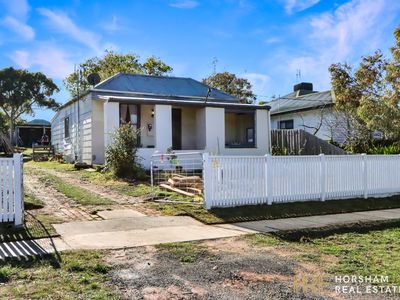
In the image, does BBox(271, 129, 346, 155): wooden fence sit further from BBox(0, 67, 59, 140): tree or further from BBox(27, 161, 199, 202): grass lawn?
BBox(0, 67, 59, 140): tree

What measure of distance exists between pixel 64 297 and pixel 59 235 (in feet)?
9.76

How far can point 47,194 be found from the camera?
1168cm

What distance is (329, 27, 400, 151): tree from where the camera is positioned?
18.4m

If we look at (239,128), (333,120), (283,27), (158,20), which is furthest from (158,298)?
(333,120)

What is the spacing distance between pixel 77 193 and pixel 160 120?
6832 millimetres

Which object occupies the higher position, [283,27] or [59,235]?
[283,27]

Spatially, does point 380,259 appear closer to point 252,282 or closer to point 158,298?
point 252,282

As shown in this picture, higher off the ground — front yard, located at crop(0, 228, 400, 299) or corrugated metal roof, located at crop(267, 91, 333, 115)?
corrugated metal roof, located at crop(267, 91, 333, 115)

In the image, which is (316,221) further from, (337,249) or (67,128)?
(67,128)

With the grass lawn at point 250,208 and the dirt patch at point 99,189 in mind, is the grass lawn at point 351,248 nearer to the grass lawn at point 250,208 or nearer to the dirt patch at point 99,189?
the grass lawn at point 250,208

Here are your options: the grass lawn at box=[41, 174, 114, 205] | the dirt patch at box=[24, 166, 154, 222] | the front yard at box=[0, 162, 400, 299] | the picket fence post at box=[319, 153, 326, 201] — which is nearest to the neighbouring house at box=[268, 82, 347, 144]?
the picket fence post at box=[319, 153, 326, 201]

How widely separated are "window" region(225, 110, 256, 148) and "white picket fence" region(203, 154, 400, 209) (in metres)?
8.49

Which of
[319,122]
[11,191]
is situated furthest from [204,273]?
[319,122]

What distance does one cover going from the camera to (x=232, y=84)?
133 ft
